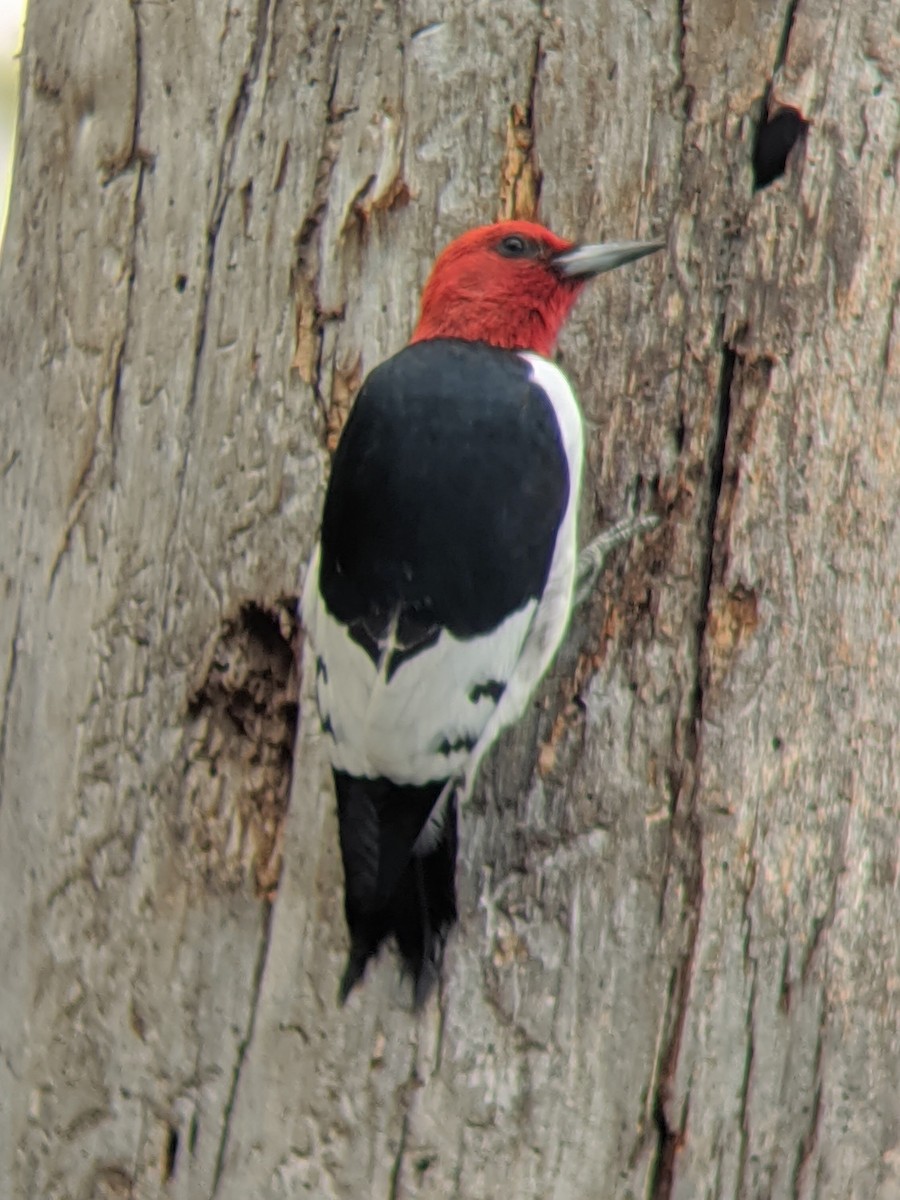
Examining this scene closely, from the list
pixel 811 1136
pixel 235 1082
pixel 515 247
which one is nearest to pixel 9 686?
pixel 235 1082

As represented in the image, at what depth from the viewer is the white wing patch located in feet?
7.54

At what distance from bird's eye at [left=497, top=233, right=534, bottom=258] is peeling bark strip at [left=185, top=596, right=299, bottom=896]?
71 centimetres

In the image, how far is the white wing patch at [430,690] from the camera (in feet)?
7.54

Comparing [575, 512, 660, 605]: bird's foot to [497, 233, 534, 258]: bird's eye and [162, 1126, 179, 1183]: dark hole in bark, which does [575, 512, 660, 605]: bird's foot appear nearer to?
[497, 233, 534, 258]: bird's eye

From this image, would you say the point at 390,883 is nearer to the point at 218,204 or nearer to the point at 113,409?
the point at 113,409

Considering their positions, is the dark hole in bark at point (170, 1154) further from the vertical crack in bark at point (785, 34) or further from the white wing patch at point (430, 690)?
the vertical crack in bark at point (785, 34)

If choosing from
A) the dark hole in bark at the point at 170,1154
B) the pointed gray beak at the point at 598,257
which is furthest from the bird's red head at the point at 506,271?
the dark hole in bark at the point at 170,1154

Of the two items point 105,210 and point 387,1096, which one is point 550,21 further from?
point 387,1096

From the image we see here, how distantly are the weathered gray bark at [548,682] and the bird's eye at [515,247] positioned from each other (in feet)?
0.33

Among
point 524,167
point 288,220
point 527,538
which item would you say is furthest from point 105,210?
point 527,538

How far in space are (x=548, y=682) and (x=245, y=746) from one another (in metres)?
0.55

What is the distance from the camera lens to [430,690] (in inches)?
90.9

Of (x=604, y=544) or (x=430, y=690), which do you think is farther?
(x=604, y=544)

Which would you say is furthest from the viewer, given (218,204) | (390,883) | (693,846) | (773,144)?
(218,204)
